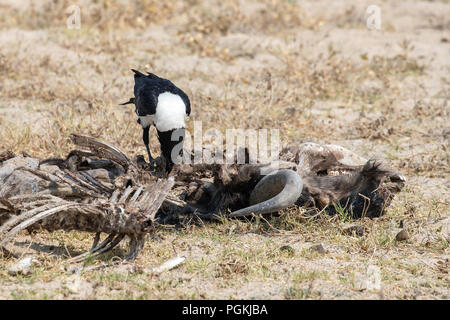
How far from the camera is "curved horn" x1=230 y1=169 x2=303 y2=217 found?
4191 mm

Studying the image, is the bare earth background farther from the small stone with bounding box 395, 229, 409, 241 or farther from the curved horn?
the curved horn

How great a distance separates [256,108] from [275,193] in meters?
2.51


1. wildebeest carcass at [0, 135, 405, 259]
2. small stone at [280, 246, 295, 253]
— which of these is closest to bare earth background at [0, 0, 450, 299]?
small stone at [280, 246, 295, 253]

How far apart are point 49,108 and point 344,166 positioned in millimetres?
3523

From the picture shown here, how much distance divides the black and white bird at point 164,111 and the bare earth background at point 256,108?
0.74m

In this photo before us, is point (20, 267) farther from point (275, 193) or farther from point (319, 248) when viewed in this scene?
point (319, 248)

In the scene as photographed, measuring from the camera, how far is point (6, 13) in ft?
30.8

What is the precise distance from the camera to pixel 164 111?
197 inches

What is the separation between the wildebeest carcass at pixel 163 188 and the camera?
3.87m

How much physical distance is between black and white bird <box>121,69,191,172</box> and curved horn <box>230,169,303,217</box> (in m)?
0.73

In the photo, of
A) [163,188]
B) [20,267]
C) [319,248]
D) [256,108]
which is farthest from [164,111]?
[256,108]

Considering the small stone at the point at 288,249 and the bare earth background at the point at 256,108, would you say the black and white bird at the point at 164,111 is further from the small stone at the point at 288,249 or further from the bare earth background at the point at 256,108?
the small stone at the point at 288,249
